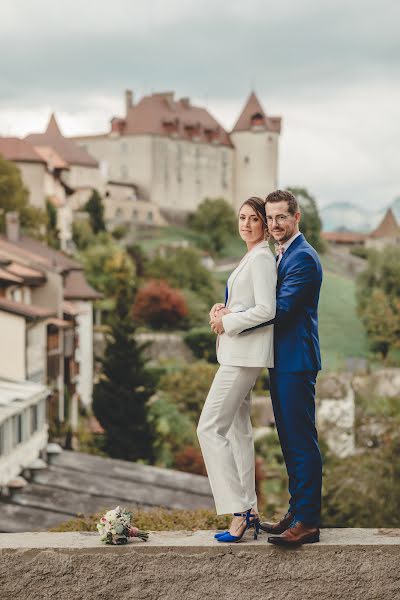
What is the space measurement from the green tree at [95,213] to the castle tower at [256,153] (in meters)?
34.0

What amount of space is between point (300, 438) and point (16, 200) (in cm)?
4661

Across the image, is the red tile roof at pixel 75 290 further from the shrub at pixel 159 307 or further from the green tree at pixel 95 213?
the green tree at pixel 95 213

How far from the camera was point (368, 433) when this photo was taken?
26297 mm

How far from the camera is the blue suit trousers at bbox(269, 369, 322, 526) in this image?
19.3ft

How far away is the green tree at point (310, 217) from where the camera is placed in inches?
3925

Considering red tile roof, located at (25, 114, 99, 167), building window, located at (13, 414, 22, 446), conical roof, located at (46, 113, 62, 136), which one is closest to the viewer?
building window, located at (13, 414, 22, 446)

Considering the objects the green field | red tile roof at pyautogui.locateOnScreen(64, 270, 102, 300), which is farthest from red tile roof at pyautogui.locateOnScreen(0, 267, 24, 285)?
the green field

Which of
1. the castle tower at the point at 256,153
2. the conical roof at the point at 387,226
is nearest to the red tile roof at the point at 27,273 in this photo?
the castle tower at the point at 256,153

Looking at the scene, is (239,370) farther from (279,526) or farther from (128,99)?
(128,99)

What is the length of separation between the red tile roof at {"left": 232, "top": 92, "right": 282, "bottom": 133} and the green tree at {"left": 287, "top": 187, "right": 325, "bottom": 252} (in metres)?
19.3

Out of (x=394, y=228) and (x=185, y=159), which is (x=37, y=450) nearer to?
(x=185, y=159)

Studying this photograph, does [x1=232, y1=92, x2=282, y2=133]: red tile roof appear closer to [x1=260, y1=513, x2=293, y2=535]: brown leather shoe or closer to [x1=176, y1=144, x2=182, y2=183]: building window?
[x1=176, y1=144, x2=182, y2=183]: building window

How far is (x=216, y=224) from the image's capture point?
106 metres

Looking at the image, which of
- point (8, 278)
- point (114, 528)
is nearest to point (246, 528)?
point (114, 528)
